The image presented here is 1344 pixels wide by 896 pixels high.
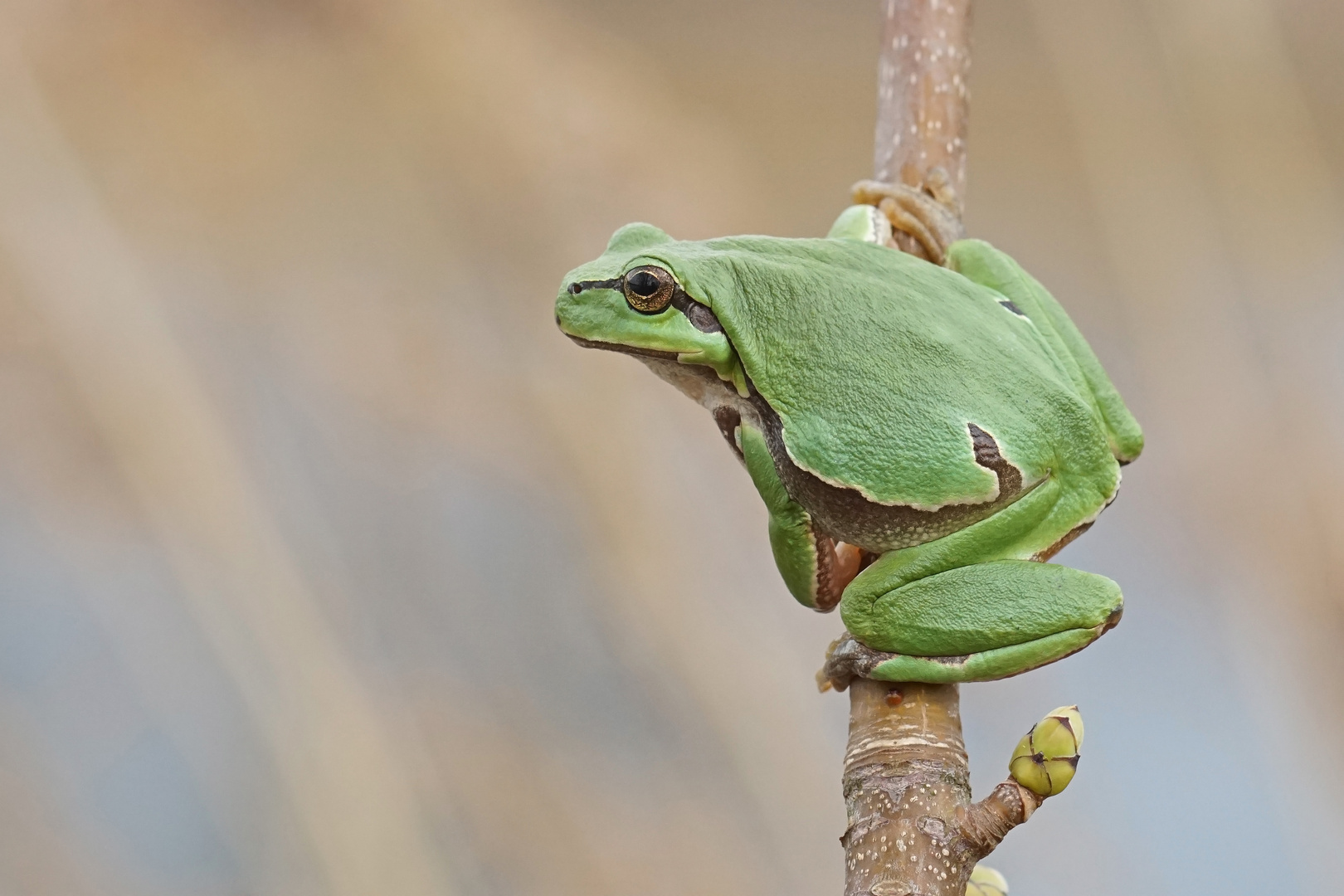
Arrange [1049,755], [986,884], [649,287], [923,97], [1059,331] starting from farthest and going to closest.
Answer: [923,97] < [1059,331] < [649,287] < [986,884] < [1049,755]

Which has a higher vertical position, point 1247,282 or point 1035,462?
point 1247,282

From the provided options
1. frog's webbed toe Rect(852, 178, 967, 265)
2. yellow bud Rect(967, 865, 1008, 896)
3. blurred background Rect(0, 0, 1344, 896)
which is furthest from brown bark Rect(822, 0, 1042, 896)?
blurred background Rect(0, 0, 1344, 896)

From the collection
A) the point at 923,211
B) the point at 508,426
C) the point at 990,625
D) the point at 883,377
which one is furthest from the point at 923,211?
the point at 508,426

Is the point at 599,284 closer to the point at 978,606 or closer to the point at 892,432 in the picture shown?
the point at 892,432

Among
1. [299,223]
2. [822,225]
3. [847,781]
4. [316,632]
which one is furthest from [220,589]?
[847,781]

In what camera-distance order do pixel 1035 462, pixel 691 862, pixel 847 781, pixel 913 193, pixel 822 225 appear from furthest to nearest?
pixel 822 225
pixel 691 862
pixel 913 193
pixel 1035 462
pixel 847 781

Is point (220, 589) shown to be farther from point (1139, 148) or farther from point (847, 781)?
point (1139, 148)

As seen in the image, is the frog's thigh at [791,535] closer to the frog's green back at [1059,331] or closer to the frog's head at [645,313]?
the frog's head at [645,313]

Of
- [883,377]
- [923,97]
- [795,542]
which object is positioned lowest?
[795,542]
